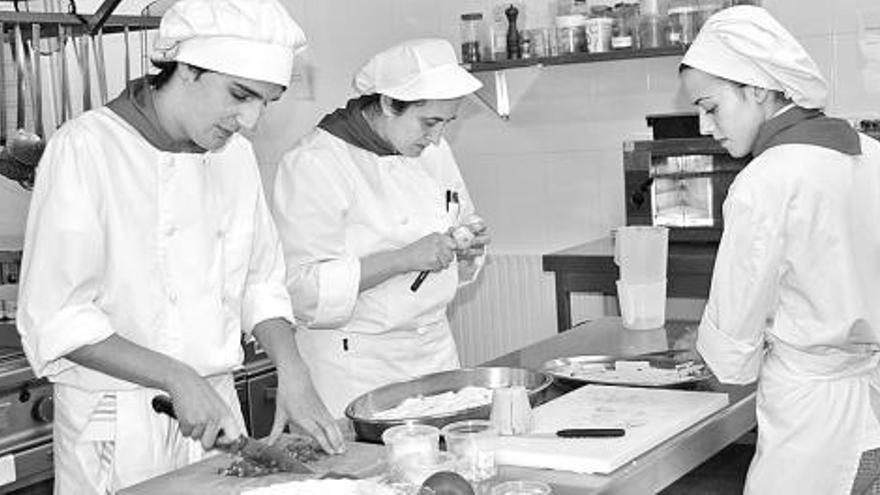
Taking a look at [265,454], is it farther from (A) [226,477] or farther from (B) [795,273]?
(B) [795,273]

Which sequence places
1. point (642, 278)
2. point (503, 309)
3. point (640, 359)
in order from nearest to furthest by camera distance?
point (640, 359) → point (642, 278) → point (503, 309)

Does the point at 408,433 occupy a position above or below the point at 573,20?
below

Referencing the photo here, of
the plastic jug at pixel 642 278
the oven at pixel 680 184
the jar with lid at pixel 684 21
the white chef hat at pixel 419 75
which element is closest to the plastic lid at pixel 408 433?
the white chef hat at pixel 419 75

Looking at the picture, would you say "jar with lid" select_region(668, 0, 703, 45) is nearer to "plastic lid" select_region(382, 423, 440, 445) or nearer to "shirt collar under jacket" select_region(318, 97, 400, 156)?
"shirt collar under jacket" select_region(318, 97, 400, 156)

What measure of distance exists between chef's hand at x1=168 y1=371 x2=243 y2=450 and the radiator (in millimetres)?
3065

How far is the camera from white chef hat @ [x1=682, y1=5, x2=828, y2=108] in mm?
2316

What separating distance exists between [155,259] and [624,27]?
2.74 metres

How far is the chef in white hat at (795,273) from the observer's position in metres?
2.24

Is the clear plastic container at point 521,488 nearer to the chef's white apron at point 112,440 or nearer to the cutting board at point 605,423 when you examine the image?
the cutting board at point 605,423

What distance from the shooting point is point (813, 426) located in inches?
89.8

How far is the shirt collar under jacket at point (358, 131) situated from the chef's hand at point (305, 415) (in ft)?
2.86

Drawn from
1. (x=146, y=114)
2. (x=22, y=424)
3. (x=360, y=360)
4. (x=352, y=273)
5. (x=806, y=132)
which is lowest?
(x=22, y=424)

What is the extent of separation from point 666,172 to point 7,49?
7.34ft

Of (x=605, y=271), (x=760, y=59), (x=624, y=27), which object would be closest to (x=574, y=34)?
(x=624, y=27)
